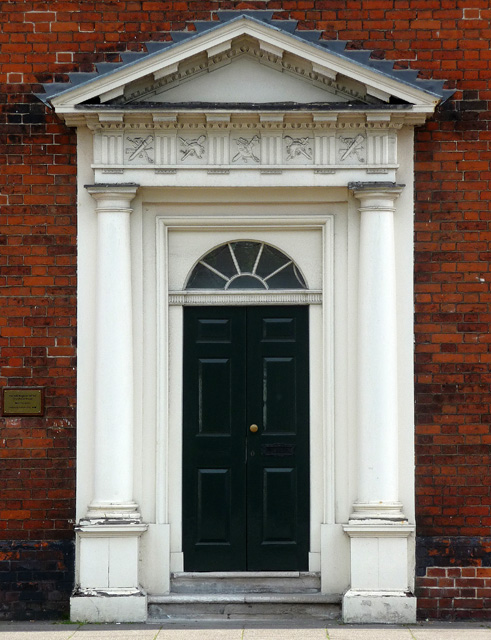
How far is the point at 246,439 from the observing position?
9.07 m

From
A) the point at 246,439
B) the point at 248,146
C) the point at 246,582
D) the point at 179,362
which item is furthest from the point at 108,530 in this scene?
the point at 248,146

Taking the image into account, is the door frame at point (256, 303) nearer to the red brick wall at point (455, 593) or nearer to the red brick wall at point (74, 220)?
the red brick wall at point (74, 220)

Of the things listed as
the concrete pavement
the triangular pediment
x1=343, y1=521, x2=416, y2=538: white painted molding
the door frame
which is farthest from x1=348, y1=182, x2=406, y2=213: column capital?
the concrete pavement

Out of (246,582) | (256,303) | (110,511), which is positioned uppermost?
(256,303)

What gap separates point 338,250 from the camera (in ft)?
29.7

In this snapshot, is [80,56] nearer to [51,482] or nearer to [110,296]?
[110,296]

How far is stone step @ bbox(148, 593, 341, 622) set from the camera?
8.66 m

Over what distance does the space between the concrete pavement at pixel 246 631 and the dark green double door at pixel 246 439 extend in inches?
29.1

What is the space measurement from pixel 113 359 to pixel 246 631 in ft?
8.31

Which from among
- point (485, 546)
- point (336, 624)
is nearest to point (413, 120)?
point (485, 546)

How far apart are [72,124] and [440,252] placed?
11.3ft

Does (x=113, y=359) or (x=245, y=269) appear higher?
(x=245, y=269)

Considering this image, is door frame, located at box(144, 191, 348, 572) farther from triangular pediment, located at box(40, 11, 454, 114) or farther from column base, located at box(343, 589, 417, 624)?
triangular pediment, located at box(40, 11, 454, 114)

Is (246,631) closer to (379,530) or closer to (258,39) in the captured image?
(379,530)
